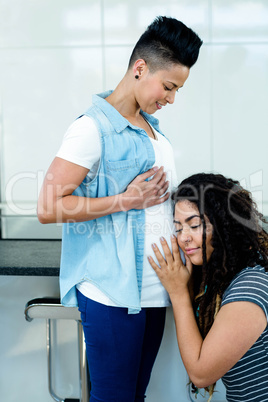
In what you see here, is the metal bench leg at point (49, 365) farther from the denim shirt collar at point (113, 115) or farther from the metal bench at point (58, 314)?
the denim shirt collar at point (113, 115)

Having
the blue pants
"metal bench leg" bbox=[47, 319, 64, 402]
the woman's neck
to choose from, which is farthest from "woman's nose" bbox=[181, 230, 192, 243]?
"metal bench leg" bbox=[47, 319, 64, 402]

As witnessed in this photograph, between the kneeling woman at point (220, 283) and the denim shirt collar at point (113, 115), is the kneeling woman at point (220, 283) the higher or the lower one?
the lower one

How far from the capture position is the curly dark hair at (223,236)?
1057 mm

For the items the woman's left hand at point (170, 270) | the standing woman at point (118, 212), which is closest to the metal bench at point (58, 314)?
the standing woman at point (118, 212)

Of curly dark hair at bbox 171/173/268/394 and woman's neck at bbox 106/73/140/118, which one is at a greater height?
woman's neck at bbox 106/73/140/118

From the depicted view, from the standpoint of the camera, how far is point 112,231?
1.09 meters

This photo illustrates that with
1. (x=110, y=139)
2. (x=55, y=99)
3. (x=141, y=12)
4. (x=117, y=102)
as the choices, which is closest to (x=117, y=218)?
(x=110, y=139)

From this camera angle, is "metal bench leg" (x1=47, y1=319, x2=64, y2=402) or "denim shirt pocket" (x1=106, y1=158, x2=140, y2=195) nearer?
"denim shirt pocket" (x1=106, y1=158, x2=140, y2=195)

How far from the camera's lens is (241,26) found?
6.74ft

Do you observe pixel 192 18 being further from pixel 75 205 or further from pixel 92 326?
pixel 92 326

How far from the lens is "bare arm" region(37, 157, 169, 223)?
0.99 m

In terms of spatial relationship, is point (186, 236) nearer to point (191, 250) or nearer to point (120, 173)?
point (191, 250)

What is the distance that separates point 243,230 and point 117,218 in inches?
12.4

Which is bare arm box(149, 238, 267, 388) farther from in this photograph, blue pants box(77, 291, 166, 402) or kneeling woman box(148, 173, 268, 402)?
blue pants box(77, 291, 166, 402)
